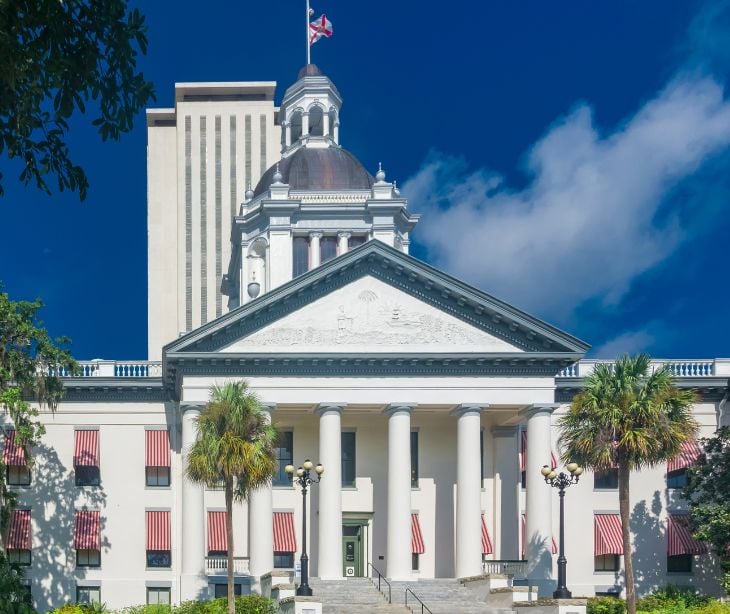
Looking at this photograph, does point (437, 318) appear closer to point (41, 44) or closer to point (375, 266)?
point (375, 266)

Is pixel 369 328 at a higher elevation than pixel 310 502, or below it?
higher

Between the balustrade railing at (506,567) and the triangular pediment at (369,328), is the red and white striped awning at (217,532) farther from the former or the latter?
the balustrade railing at (506,567)

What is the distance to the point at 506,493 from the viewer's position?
54.5 meters

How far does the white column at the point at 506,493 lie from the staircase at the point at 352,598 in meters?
6.65

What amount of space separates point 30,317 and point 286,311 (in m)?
9.89

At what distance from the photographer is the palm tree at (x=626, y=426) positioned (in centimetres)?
4334

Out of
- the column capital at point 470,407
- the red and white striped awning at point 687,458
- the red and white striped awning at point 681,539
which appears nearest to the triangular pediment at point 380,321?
the column capital at point 470,407

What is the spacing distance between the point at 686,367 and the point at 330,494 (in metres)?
19.4

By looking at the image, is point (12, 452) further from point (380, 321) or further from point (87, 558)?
point (380, 321)

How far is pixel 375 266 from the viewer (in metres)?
52.2

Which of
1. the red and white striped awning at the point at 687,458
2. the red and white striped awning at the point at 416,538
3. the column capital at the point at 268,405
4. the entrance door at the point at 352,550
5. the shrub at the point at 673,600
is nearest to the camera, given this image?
the shrub at the point at 673,600

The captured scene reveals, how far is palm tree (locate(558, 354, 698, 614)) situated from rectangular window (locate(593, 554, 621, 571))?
45.9ft

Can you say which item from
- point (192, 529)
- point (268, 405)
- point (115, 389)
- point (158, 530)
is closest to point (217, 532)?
point (158, 530)

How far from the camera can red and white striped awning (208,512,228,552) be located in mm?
55500
